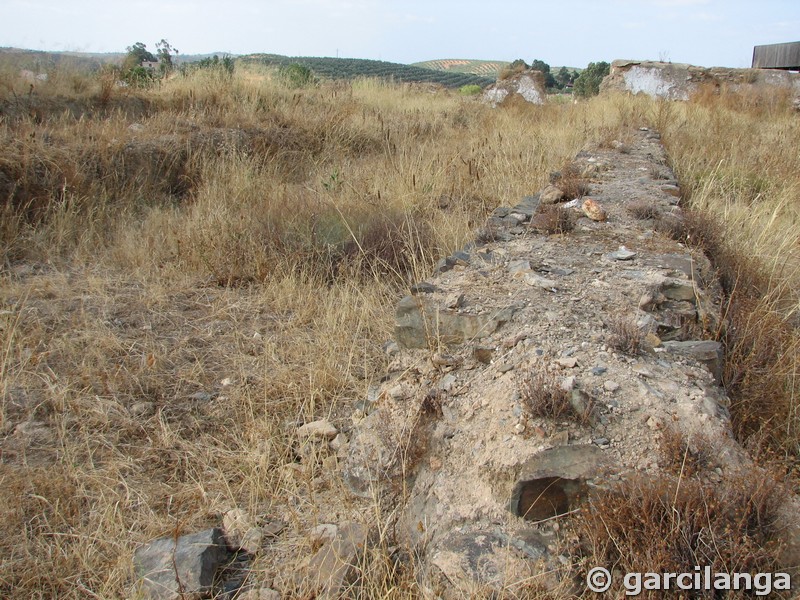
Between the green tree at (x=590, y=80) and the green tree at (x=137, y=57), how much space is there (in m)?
10.9

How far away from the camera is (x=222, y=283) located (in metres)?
4.86

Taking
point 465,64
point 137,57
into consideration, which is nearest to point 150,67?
point 137,57

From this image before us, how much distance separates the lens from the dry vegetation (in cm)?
257

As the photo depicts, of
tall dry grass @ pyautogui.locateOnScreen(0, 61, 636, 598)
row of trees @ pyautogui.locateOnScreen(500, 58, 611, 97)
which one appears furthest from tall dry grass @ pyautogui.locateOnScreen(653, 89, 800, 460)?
row of trees @ pyautogui.locateOnScreen(500, 58, 611, 97)

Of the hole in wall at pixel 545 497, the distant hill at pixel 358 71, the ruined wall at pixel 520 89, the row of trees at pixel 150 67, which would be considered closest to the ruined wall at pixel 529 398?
the hole in wall at pixel 545 497

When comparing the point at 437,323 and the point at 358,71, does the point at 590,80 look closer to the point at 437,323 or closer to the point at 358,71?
the point at 358,71

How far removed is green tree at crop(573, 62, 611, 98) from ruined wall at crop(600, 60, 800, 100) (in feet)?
4.77

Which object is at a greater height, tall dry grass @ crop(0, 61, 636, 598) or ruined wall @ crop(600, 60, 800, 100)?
ruined wall @ crop(600, 60, 800, 100)

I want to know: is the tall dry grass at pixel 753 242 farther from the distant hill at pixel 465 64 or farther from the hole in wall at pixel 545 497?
the distant hill at pixel 465 64

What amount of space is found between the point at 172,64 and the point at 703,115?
1016 centimetres

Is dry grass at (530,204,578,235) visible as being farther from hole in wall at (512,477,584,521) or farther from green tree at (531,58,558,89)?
green tree at (531,58,558,89)

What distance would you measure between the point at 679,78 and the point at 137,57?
39.4 feet

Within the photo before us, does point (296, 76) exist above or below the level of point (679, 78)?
below

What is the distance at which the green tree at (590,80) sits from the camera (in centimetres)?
1792
